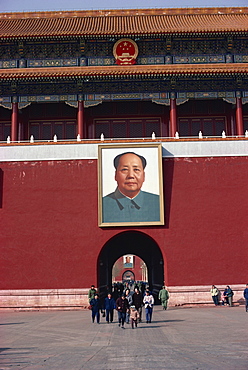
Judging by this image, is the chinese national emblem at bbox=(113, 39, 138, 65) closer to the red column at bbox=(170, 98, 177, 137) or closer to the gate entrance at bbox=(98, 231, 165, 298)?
the red column at bbox=(170, 98, 177, 137)

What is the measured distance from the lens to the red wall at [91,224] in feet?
59.7

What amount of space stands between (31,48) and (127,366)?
1865 cm

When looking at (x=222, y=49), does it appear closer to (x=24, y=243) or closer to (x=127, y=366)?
(x=24, y=243)

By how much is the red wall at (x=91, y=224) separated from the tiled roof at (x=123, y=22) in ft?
23.0

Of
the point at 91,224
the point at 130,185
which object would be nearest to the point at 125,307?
the point at 91,224

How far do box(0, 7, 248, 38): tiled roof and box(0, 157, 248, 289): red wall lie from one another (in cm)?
701

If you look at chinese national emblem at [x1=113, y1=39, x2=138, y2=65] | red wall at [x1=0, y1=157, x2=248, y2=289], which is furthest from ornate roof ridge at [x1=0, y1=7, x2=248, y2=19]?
red wall at [x1=0, y1=157, x2=248, y2=289]

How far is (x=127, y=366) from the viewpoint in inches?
284

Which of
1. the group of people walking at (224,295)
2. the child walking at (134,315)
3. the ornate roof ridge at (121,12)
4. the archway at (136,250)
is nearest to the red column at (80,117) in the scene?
the archway at (136,250)

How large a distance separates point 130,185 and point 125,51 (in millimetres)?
7470

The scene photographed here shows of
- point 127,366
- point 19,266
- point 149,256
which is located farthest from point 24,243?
point 127,366

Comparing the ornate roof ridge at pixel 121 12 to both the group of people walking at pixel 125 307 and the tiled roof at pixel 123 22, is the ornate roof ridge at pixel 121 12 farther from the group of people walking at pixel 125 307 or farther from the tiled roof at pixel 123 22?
the group of people walking at pixel 125 307

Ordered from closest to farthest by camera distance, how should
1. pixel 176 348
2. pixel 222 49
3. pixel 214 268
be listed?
pixel 176 348 → pixel 214 268 → pixel 222 49

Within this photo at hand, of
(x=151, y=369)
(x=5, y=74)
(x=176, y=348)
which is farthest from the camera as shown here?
(x=5, y=74)
